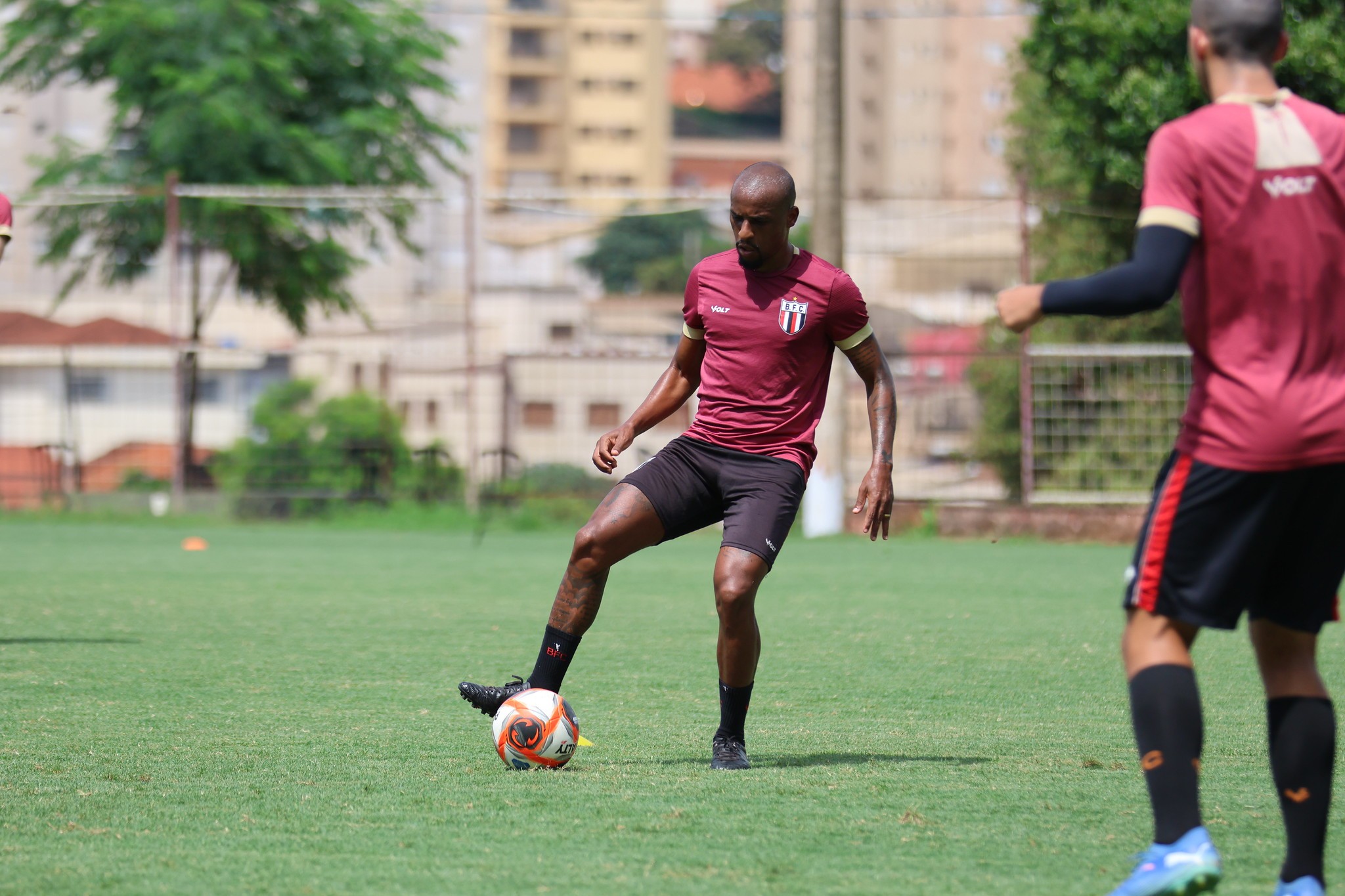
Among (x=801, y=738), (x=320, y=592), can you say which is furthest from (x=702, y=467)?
(x=320, y=592)

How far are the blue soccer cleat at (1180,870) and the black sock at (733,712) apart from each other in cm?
213

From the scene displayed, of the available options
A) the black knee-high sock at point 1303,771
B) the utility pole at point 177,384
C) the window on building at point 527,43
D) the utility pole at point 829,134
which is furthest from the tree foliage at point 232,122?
the window on building at point 527,43

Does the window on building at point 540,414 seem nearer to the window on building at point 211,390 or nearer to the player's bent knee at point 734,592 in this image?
the window on building at point 211,390

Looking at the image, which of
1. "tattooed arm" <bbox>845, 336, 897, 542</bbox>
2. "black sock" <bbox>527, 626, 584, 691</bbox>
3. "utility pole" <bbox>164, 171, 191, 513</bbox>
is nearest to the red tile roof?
"utility pole" <bbox>164, 171, 191, 513</bbox>

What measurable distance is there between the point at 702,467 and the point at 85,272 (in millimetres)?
19564

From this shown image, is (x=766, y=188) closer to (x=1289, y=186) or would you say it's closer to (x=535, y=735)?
(x=535, y=735)

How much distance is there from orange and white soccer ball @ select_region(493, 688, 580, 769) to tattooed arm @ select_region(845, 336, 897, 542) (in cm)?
116

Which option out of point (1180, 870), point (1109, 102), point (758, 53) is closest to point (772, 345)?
point (1180, 870)

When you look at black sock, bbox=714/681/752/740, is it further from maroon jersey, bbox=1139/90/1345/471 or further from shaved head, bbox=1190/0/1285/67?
shaved head, bbox=1190/0/1285/67

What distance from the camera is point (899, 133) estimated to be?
333 ft

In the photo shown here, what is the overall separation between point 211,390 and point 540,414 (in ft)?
21.6

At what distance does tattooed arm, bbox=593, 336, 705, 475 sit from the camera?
5.91 m

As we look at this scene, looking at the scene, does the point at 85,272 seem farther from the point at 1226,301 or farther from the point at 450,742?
the point at 1226,301

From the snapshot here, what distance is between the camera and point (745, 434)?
579cm
